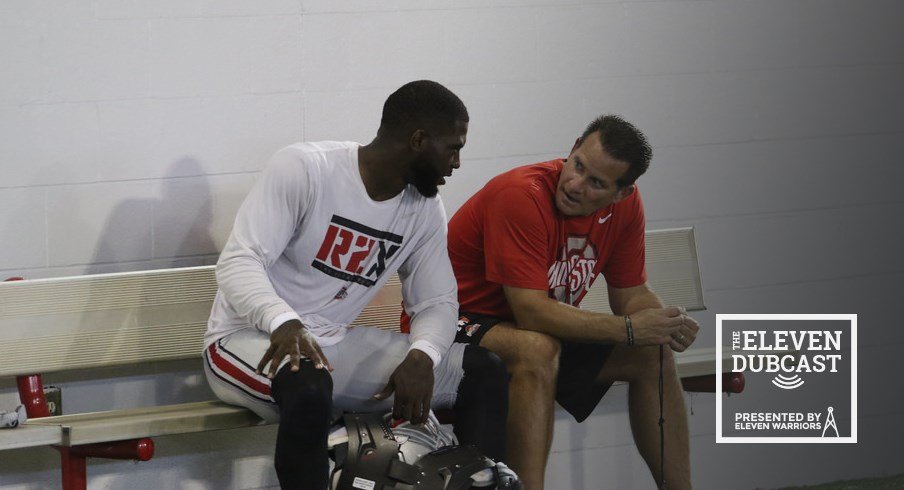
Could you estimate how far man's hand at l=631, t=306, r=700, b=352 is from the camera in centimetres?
270

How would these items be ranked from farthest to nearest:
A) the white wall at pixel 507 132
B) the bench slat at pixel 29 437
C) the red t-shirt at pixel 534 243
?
1. the white wall at pixel 507 132
2. the red t-shirt at pixel 534 243
3. the bench slat at pixel 29 437

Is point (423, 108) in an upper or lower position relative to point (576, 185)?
upper

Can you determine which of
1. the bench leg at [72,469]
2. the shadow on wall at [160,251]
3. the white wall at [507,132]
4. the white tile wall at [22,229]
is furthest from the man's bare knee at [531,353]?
the white tile wall at [22,229]

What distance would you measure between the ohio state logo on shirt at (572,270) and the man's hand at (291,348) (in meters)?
0.75

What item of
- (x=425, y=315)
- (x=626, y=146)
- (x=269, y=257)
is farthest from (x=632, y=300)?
(x=269, y=257)

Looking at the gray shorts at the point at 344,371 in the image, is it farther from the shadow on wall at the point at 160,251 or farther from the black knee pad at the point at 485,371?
the shadow on wall at the point at 160,251

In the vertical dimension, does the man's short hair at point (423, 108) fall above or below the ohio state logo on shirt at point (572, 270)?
above

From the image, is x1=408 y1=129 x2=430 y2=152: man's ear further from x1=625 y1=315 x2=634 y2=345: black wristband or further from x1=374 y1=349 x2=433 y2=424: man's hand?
x1=625 y1=315 x2=634 y2=345: black wristband

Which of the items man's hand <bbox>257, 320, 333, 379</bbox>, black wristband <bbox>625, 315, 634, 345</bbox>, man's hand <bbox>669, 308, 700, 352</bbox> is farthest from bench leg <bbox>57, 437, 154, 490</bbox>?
man's hand <bbox>669, 308, 700, 352</bbox>

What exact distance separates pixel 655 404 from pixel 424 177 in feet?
2.81

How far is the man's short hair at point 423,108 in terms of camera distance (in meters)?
2.51

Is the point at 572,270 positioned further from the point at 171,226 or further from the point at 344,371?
the point at 171,226

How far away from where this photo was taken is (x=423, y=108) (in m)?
2.51

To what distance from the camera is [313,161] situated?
8.22 ft
